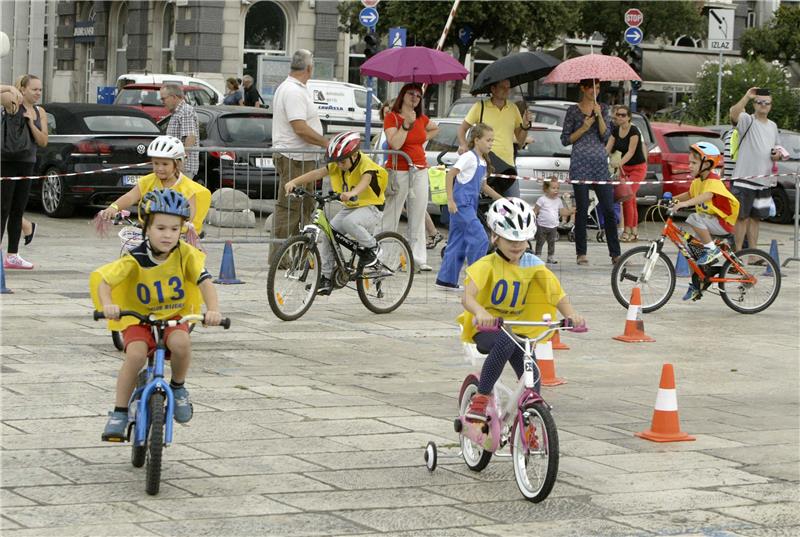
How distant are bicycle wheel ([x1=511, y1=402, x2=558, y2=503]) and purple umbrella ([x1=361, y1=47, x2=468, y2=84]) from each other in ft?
31.4

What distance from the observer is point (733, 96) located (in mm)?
32562

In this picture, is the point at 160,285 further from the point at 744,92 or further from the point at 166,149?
the point at 744,92

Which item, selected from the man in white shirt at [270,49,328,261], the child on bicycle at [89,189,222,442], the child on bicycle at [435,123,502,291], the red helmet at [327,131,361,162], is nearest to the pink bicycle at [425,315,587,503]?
the child on bicycle at [89,189,222,442]

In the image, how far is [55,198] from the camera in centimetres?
2036

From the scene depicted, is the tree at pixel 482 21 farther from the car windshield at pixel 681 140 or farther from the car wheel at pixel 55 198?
the car wheel at pixel 55 198

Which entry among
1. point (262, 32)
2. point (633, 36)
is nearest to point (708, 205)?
point (633, 36)

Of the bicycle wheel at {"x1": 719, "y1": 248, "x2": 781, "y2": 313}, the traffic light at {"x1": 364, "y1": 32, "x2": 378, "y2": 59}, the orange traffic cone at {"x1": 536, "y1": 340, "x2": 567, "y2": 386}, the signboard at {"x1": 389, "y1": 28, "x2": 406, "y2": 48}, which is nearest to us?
the orange traffic cone at {"x1": 536, "y1": 340, "x2": 567, "y2": 386}

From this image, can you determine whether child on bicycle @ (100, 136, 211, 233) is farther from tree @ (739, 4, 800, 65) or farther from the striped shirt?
tree @ (739, 4, 800, 65)

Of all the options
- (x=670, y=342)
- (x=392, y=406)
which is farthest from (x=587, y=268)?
(x=392, y=406)

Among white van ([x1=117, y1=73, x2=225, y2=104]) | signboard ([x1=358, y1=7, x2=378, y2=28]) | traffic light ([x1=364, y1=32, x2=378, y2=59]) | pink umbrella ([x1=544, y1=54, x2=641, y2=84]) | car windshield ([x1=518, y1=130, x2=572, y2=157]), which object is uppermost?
signboard ([x1=358, y1=7, x2=378, y2=28])

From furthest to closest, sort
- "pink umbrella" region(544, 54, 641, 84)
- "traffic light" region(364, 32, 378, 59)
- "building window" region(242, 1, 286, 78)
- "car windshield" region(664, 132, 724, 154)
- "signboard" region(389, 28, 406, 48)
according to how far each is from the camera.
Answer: "building window" region(242, 1, 286, 78), "traffic light" region(364, 32, 378, 59), "signboard" region(389, 28, 406, 48), "car windshield" region(664, 132, 724, 154), "pink umbrella" region(544, 54, 641, 84)

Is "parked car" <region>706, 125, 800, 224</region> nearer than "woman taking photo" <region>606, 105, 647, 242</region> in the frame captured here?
No

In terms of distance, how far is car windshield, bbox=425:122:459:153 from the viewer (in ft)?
67.3

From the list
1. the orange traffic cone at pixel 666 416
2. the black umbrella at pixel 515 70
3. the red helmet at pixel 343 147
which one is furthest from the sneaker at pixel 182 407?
the black umbrella at pixel 515 70
